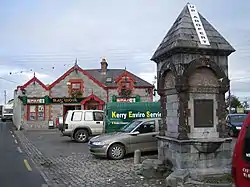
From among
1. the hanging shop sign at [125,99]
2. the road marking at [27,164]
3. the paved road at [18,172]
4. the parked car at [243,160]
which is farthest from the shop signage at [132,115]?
the hanging shop sign at [125,99]

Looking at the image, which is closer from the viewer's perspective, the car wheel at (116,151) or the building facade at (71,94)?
the car wheel at (116,151)

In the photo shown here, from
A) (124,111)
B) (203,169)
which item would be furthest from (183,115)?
(124,111)

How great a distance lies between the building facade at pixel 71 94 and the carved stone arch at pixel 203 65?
2920 centimetres

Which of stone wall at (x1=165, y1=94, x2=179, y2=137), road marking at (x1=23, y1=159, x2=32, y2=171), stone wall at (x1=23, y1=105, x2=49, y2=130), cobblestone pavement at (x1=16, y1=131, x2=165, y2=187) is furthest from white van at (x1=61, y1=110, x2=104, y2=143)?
stone wall at (x1=23, y1=105, x2=49, y2=130)

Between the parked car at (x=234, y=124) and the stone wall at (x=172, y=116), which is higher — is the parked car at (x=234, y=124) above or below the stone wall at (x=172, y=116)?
below

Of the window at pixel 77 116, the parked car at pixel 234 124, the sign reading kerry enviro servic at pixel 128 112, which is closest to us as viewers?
the sign reading kerry enviro servic at pixel 128 112

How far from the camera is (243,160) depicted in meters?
4.04

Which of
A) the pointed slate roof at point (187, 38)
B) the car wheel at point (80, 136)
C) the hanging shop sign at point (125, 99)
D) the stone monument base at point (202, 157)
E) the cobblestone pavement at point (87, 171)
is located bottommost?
the cobblestone pavement at point (87, 171)

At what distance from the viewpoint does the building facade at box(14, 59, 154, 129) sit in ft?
123

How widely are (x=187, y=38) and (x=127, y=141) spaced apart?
5.53m

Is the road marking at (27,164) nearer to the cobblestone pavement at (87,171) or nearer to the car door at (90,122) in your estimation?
the cobblestone pavement at (87,171)

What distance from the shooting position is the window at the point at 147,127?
553 inches

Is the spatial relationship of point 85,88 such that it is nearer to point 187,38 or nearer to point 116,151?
point 116,151

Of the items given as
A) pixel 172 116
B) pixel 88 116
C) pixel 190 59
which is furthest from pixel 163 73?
pixel 88 116
